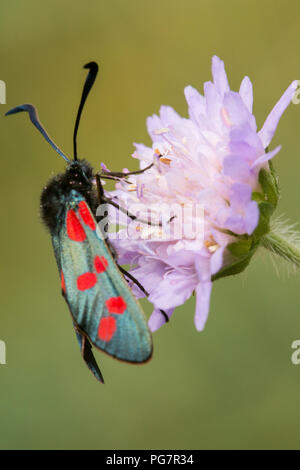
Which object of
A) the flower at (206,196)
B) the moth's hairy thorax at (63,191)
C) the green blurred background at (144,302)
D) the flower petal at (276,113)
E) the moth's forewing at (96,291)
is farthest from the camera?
the green blurred background at (144,302)

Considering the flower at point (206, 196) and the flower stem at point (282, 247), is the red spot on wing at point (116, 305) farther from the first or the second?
the flower stem at point (282, 247)

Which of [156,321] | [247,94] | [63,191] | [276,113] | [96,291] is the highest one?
[247,94]

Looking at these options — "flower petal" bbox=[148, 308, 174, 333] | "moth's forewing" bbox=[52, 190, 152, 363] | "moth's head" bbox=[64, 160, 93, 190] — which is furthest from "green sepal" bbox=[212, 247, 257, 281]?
"moth's head" bbox=[64, 160, 93, 190]

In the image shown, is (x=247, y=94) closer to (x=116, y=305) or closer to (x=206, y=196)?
(x=206, y=196)

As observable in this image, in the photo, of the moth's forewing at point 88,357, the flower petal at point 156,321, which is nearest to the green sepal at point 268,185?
the flower petal at point 156,321

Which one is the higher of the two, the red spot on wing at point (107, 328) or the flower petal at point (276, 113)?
the flower petal at point (276, 113)

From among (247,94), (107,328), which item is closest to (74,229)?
(107,328)
